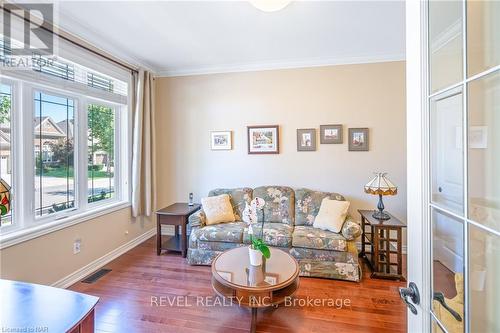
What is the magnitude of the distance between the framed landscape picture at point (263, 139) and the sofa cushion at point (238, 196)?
62 centimetres

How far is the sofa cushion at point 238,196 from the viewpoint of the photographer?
3.58 m

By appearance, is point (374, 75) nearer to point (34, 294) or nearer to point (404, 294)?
point (404, 294)

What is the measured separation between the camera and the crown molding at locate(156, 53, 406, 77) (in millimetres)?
3449

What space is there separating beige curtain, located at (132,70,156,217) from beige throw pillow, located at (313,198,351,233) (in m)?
2.50

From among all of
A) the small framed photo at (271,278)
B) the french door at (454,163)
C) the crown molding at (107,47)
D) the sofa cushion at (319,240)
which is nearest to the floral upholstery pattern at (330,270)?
the sofa cushion at (319,240)

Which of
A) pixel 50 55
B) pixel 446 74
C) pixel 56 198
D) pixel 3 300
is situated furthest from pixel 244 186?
pixel 446 74

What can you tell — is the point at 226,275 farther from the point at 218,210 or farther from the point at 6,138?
the point at 6,138

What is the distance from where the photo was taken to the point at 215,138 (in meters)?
3.99

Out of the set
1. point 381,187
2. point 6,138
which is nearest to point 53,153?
point 6,138

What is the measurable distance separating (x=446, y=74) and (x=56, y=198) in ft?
11.1

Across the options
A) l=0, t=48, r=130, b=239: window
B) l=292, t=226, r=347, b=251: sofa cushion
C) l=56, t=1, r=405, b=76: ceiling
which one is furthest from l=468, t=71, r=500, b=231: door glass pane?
l=0, t=48, r=130, b=239: window

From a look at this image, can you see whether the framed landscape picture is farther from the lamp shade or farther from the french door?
the french door

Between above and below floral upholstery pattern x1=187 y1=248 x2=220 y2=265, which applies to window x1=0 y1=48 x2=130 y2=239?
above

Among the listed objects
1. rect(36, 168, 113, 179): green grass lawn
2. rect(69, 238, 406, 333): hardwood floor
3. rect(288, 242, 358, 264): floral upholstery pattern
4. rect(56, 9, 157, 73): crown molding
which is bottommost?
rect(69, 238, 406, 333): hardwood floor
